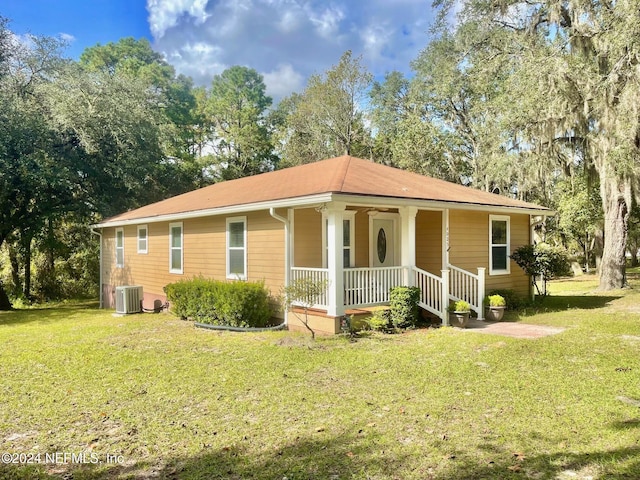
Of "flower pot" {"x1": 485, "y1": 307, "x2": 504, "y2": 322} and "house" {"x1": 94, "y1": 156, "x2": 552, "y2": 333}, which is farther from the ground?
"house" {"x1": 94, "y1": 156, "x2": 552, "y2": 333}

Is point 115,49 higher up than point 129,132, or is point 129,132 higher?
point 115,49

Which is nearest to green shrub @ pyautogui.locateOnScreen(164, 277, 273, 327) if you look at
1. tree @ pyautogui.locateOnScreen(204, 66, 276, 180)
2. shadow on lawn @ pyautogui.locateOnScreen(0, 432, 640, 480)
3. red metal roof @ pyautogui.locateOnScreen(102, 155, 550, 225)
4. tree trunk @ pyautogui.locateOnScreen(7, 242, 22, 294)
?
red metal roof @ pyautogui.locateOnScreen(102, 155, 550, 225)

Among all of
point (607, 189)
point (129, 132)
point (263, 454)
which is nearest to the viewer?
point (263, 454)

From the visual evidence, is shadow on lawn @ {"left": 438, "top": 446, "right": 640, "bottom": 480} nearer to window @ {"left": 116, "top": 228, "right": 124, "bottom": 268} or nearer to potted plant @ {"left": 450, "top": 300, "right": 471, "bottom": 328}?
potted plant @ {"left": 450, "top": 300, "right": 471, "bottom": 328}

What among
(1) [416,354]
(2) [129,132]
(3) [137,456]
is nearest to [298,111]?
(2) [129,132]

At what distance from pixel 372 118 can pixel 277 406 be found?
2701cm

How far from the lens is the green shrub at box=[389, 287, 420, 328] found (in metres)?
8.67

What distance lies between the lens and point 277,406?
4605mm

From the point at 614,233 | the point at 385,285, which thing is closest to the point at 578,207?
the point at 614,233

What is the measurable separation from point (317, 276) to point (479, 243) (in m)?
4.69

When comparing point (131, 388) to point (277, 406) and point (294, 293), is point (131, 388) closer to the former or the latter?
point (277, 406)

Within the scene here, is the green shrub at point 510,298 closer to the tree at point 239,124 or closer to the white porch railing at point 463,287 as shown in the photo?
the white porch railing at point 463,287

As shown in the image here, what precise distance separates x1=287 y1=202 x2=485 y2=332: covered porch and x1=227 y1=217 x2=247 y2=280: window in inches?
63.3

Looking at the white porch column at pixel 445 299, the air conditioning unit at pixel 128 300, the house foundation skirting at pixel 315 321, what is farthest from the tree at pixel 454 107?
the air conditioning unit at pixel 128 300
